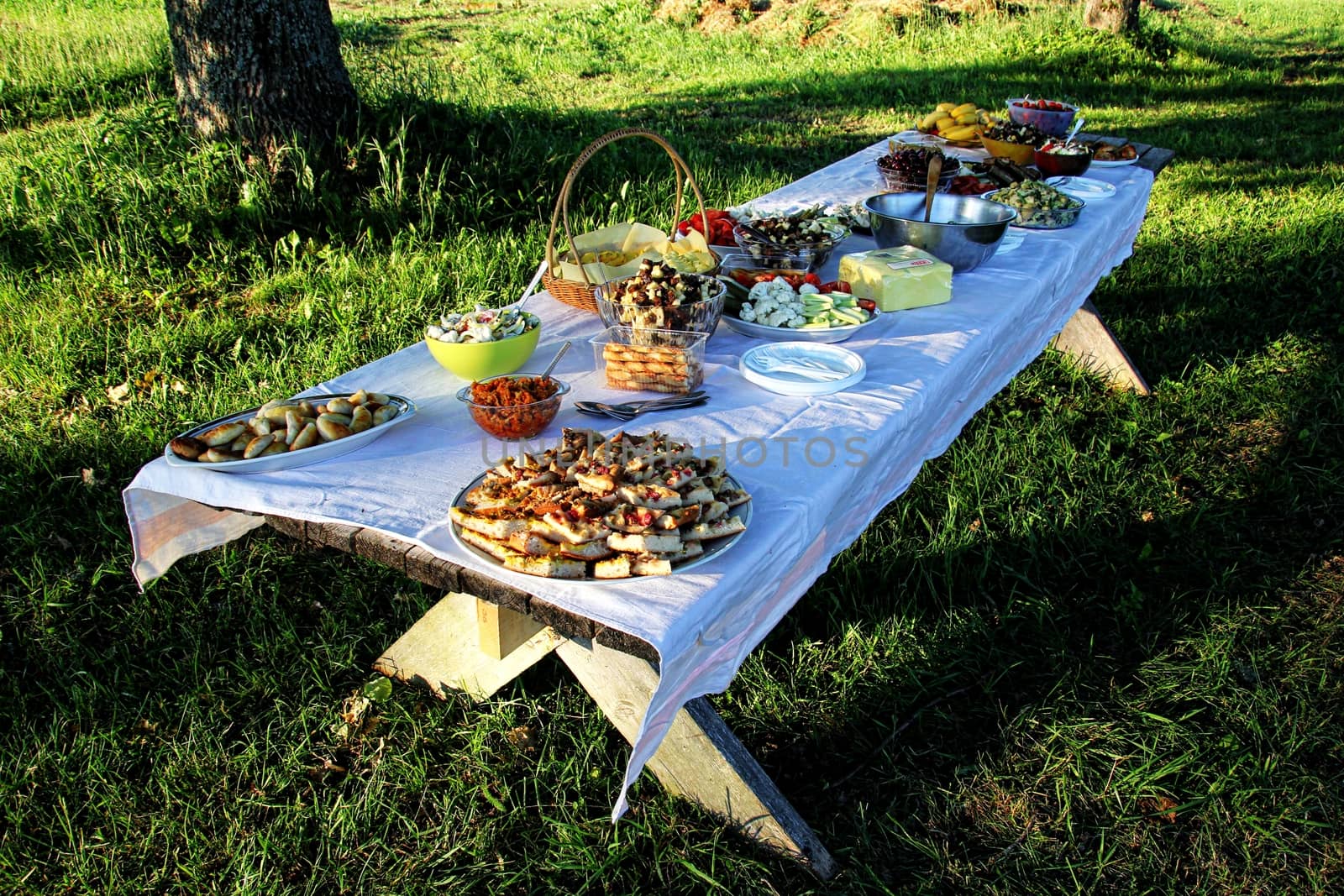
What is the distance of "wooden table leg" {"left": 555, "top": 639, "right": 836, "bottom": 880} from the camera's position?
183cm

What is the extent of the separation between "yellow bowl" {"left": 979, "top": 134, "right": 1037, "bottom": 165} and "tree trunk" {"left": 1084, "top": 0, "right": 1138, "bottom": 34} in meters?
8.04

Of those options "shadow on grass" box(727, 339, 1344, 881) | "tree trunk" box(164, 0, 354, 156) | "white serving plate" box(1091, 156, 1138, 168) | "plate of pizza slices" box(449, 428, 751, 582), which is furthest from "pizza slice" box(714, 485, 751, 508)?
"tree trunk" box(164, 0, 354, 156)

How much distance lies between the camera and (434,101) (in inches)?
218

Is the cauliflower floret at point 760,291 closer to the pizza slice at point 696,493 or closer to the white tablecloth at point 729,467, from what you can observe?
the white tablecloth at point 729,467

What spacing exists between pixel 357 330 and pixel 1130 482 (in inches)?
121

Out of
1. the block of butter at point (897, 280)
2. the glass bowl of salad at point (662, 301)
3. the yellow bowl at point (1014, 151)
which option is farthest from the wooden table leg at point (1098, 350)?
the glass bowl of salad at point (662, 301)

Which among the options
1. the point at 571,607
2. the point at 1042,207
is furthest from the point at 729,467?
the point at 1042,207

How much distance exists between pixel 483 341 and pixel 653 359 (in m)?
Answer: 0.37

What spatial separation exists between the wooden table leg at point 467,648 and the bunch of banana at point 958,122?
323 cm

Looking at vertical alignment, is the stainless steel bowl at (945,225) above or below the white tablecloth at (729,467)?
above

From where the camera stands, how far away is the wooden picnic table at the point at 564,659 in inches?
58.4

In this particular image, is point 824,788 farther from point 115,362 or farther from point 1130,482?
point 115,362

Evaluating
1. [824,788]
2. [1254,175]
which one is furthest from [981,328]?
[1254,175]

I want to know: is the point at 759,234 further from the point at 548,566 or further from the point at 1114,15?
the point at 1114,15
